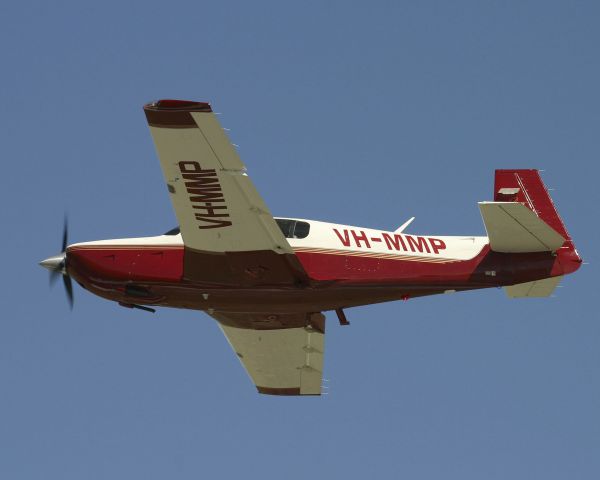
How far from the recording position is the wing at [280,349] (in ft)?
86.0

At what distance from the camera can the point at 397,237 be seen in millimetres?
23953

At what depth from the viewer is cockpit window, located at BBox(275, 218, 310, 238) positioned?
23.8 m

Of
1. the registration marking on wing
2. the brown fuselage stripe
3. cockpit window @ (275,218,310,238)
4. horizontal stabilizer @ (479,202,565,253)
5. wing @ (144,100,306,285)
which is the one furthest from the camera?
the brown fuselage stripe

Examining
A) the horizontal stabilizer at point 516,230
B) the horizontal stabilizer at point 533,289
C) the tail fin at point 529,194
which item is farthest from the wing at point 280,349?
the tail fin at point 529,194

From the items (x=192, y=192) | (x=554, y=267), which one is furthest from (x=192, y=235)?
(x=554, y=267)

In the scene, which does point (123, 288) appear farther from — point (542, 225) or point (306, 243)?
point (542, 225)

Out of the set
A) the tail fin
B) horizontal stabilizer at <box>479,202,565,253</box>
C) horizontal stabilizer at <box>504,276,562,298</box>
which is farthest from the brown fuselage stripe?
the tail fin

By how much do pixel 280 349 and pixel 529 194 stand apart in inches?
283

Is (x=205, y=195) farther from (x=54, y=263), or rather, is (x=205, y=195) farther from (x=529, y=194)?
(x=529, y=194)

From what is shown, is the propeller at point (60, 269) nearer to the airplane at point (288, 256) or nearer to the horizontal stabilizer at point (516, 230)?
the airplane at point (288, 256)

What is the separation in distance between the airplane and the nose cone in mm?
21

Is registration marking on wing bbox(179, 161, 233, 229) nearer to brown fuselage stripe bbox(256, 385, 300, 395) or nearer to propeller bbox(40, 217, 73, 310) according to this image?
propeller bbox(40, 217, 73, 310)

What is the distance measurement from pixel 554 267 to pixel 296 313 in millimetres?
5444

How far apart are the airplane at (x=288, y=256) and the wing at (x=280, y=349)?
1154mm
